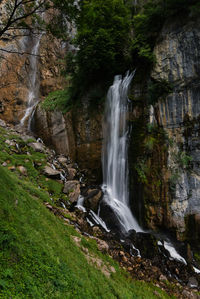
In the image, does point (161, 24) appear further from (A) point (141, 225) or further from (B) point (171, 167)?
(A) point (141, 225)

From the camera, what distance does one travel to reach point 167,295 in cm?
472

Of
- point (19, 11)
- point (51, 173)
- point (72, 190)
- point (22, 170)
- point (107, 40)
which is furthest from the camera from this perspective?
point (51, 173)

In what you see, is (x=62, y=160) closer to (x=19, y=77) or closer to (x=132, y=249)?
(x=132, y=249)

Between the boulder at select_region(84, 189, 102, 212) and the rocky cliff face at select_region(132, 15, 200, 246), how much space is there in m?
2.51

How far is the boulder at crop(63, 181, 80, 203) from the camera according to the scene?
790 cm

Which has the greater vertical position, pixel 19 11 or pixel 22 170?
pixel 19 11

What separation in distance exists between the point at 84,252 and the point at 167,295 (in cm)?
295

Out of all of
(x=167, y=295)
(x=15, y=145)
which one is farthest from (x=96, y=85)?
(x=167, y=295)

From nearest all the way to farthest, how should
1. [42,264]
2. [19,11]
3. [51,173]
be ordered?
1. [42,264]
2. [19,11]
3. [51,173]

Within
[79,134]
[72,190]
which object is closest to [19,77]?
[79,134]

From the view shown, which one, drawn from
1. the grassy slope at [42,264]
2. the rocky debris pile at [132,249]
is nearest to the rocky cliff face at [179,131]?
the rocky debris pile at [132,249]

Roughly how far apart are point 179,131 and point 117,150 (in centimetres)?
350

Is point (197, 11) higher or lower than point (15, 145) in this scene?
higher

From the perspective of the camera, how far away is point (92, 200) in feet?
25.8
